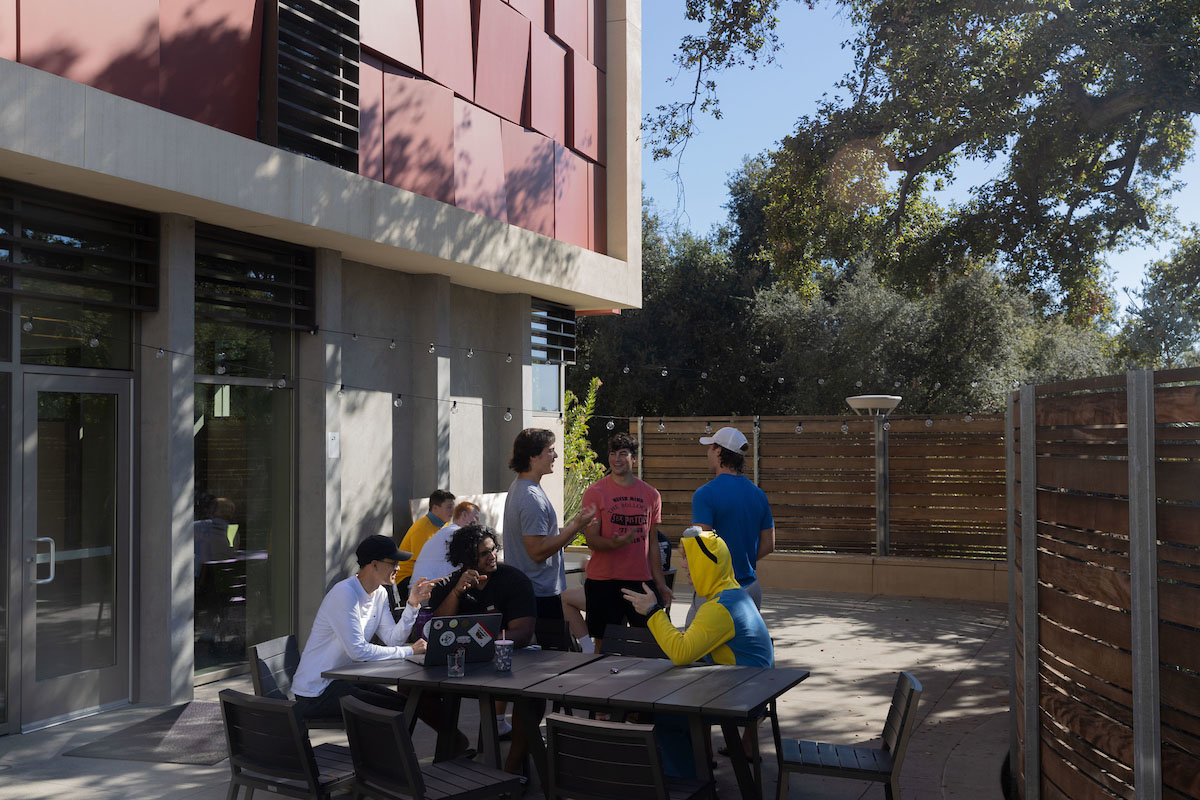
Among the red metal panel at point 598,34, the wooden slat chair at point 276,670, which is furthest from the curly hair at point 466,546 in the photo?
the red metal panel at point 598,34

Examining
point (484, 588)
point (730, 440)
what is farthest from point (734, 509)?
point (484, 588)

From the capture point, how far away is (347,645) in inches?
213

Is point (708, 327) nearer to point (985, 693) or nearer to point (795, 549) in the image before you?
point (795, 549)

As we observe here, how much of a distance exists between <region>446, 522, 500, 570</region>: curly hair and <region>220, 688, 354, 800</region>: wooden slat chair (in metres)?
1.33

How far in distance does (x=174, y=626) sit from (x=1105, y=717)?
609cm

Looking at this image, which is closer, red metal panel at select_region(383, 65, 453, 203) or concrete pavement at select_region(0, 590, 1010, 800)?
concrete pavement at select_region(0, 590, 1010, 800)

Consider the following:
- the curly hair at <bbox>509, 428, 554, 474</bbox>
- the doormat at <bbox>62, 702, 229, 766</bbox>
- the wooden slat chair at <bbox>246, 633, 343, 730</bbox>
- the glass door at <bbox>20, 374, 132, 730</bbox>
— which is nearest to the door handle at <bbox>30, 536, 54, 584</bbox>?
the glass door at <bbox>20, 374, 132, 730</bbox>

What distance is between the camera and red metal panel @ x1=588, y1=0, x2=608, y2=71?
14109 mm

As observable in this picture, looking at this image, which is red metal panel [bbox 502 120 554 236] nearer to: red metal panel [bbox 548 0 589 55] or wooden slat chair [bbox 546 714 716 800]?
red metal panel [bbox 548 0 589 55]

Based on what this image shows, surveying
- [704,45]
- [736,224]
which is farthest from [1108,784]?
[736,224]

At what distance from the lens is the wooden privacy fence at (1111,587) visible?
3.49 metres

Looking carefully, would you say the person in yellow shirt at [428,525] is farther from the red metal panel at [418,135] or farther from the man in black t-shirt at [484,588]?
the red metal panel at [418,135]

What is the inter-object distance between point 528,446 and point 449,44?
5898 mm

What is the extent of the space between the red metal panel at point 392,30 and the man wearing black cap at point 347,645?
5.55 metres
